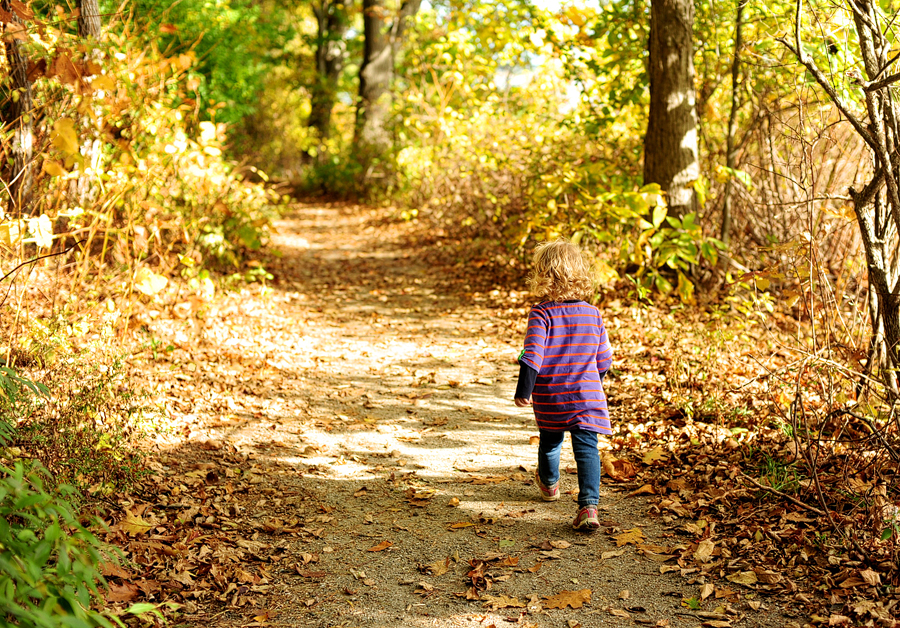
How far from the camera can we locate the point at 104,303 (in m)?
5.99

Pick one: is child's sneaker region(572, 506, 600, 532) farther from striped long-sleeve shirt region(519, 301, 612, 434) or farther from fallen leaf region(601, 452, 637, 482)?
fallen leaf region(601, 452, 637, 482)

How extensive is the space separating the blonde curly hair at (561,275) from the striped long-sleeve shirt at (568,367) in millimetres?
63

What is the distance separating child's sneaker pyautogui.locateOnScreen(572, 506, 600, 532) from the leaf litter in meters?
0.07

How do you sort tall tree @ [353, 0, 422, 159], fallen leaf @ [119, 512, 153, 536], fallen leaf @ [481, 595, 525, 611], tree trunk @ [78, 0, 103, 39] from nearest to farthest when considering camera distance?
1. fallen leaf @ [481, 595, 525, 611]
2. fallen leaf @ [119, 512, 153, 536]
3. tree trunk @ [78, 0, 103, 39]
4. tall tree @ [353, 0, 422, 159]

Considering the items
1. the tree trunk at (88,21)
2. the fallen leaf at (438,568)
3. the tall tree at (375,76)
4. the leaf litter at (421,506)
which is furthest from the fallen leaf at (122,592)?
the tall tree at (375,76)

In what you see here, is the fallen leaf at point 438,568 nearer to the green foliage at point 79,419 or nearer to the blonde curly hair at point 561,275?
the blonde curly hair at point 561,275

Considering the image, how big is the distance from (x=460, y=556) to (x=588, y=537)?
69cm

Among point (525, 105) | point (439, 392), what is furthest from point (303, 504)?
point (525, 105)

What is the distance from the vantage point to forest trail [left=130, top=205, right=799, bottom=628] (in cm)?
315

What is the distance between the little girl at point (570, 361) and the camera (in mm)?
3689

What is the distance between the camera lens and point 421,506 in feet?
13.5

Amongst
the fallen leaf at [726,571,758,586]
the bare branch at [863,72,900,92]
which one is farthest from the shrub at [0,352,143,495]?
the bare branch at [863,72,900,92]

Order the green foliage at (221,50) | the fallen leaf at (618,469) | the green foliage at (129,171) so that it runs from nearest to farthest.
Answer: the fallen leaf at (618,469), the green foliage at (129,171), the green foliage at (221,50)

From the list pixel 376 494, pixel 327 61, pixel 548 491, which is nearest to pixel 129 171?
pixel 376 494
